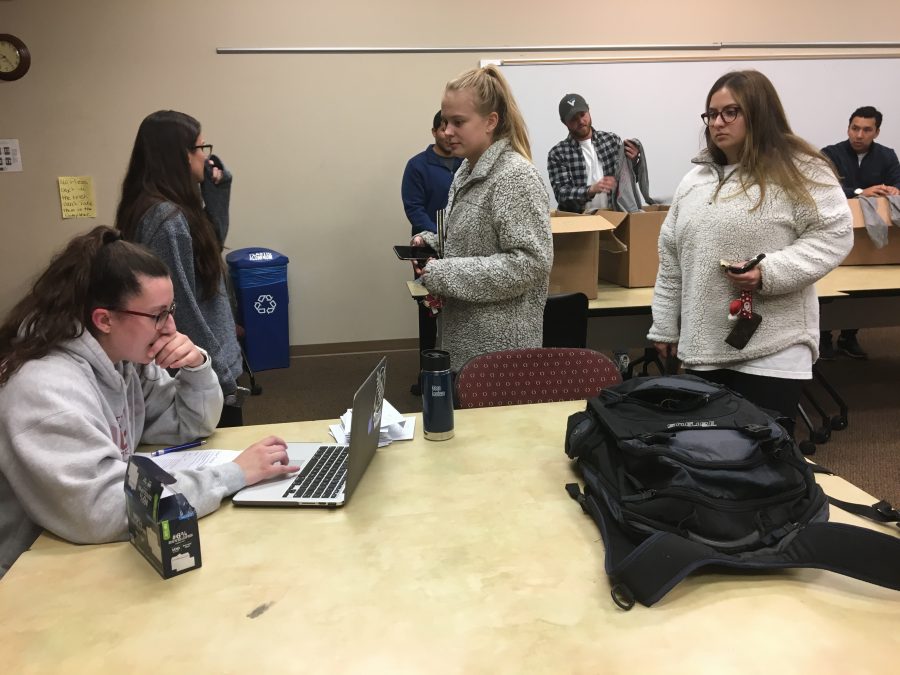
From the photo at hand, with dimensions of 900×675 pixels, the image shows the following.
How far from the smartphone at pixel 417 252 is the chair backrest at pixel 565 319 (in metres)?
0.49

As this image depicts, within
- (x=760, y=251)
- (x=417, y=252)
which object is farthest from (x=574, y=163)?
(x=760, y=251)

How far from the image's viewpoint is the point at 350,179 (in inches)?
181

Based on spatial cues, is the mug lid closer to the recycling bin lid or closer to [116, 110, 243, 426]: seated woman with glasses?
[116, 110, 243, 426]: seated woman with glasses

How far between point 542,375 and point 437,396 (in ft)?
1.52

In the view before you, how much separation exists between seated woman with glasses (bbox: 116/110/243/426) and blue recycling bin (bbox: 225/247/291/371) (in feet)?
7.93

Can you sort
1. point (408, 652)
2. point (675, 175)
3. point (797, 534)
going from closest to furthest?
point (408, 652) → point (797, 534) → point (675, 175)

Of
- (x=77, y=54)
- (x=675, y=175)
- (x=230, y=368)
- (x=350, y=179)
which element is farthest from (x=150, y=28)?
(x=675, y=175)

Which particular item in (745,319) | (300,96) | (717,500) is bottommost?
(717,500)

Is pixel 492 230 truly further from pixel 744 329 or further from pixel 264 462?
pixel 264 462

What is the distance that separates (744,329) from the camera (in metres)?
1.81

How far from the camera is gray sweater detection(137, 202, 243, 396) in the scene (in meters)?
1.83

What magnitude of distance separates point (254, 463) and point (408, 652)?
0.57 m

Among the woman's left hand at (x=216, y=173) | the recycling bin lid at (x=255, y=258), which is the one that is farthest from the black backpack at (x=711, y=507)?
the recycling bin lid at (x=255, y=258)

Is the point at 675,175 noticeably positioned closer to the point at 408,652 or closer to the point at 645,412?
the point at 645,412
